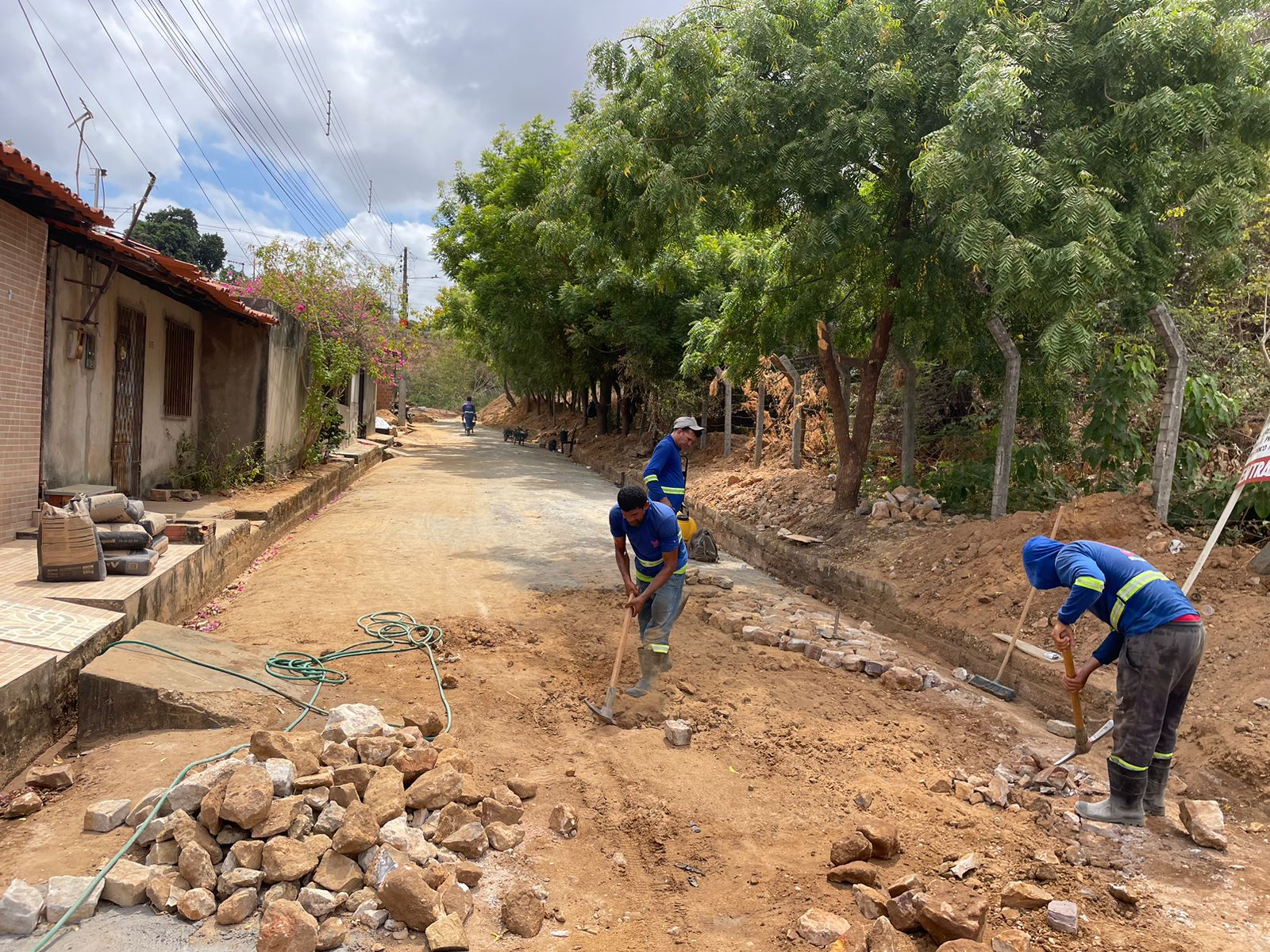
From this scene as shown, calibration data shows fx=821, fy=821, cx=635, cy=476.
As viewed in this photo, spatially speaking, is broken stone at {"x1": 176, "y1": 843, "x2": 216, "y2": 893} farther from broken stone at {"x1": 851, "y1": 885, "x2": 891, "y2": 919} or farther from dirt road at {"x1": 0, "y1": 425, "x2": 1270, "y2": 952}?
broken stone at {"x1": 851, "y1": 885, "x2": 891, "y2": 919}

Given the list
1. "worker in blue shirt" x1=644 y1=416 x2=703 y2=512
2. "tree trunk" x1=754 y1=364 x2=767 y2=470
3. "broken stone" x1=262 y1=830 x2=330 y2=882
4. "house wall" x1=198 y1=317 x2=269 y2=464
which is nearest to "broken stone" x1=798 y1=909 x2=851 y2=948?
"broken stone" x1=262 y1=830 x2=330 y2=882

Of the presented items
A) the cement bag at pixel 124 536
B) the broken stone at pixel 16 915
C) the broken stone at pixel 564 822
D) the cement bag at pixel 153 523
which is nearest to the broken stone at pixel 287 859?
the broken stone at pixel 16 915

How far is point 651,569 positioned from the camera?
5930 millimetres

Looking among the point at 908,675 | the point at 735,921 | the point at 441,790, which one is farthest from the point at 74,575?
the point at 908,675

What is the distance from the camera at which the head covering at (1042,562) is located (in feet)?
14.8

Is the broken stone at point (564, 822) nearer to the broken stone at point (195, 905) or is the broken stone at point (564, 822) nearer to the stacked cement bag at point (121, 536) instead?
the broken stone at point (195, 905)

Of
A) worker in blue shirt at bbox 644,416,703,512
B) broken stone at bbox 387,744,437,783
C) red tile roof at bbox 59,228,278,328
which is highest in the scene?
red tile roof at bbox 59,228,278,328

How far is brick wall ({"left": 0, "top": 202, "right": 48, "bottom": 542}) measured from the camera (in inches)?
259

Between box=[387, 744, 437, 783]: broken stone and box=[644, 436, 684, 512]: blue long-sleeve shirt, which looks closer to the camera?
box=[387, 744, 437, 783]: broken stone

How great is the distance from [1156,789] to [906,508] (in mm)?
6087

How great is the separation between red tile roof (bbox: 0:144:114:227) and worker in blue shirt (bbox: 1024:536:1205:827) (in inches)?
280

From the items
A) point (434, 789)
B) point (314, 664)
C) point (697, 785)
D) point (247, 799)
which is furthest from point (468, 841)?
point (314, 664)

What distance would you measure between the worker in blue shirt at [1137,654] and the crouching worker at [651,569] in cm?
236

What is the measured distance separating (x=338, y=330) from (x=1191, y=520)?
1375 cm
